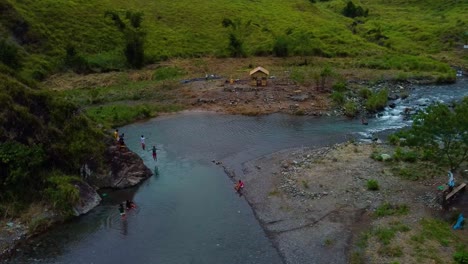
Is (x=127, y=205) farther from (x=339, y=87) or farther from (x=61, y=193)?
(x=339, y=87)

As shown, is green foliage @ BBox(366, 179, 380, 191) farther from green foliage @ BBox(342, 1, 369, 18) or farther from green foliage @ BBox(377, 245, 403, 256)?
green foliage @ BBox(342, 1, 369, 18)

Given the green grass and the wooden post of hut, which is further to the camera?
the wooden post of hut

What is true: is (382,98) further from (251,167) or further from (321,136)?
(251,167)

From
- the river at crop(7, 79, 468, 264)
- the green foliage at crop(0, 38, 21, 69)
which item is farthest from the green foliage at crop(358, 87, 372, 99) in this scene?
the green foliage at crop(0, 38, 21, 69)

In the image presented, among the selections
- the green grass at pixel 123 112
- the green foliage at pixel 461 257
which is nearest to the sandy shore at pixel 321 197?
the green foliage at pixel 461 257

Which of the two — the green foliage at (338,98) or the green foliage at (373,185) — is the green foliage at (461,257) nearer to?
the green foliage at (373,185)

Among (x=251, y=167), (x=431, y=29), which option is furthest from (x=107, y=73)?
(x=431, y=29)
